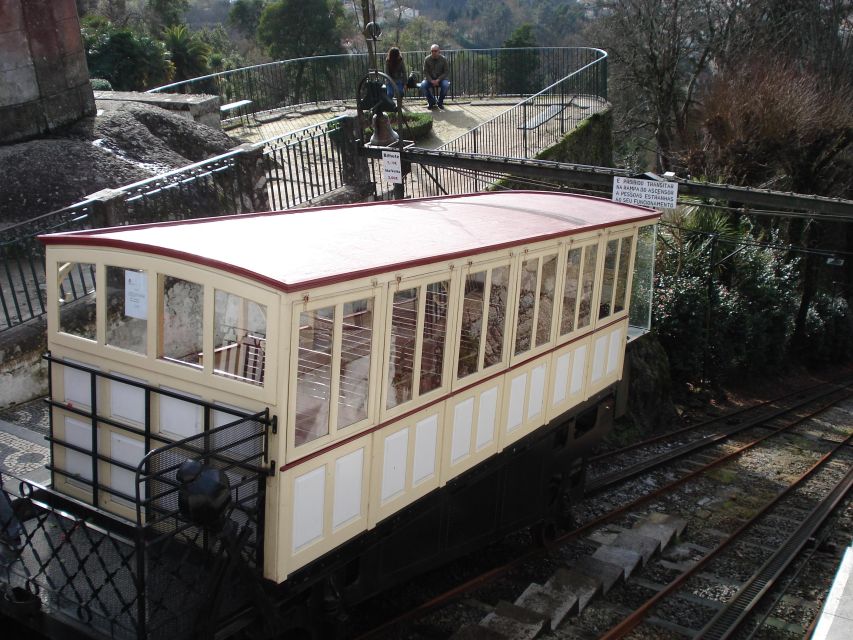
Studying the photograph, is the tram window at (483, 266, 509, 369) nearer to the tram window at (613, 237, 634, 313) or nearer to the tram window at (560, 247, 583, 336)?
the tram window at (560, 247, 583, 336)

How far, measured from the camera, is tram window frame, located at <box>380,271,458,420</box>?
5242 millimetres

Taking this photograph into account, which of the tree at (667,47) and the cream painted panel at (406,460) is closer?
the cream painted panel at (406,460)

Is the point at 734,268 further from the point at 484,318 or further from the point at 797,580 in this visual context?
the point at 484,318

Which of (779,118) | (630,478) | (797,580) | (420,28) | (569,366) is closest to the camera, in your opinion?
(569,366)

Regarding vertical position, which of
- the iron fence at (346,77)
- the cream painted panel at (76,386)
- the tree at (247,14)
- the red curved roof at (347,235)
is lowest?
the cream painted panel at (76,386)

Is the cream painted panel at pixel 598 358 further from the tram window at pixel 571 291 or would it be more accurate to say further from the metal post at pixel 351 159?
the metal post at pixel 351 159

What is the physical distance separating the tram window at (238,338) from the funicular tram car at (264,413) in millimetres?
14

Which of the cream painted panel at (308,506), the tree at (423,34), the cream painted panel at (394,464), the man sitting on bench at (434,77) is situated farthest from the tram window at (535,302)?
the tree at (423,34)

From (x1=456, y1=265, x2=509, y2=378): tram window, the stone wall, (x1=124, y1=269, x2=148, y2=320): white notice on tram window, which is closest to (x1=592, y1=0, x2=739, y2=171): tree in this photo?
the stone wall

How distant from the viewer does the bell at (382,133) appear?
37.7 ft

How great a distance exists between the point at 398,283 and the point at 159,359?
1.55m

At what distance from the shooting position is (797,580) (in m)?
8.55

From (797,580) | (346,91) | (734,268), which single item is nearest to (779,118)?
(734,268)

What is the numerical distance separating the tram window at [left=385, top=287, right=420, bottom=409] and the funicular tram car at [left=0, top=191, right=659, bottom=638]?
0.5 inches
